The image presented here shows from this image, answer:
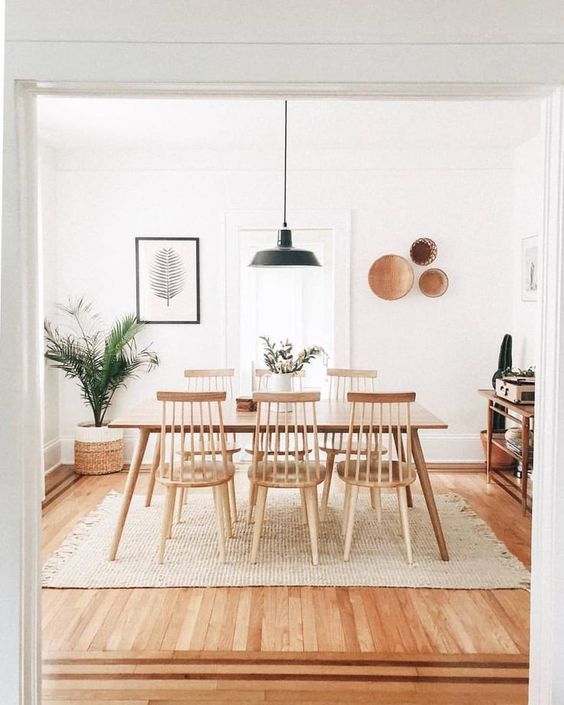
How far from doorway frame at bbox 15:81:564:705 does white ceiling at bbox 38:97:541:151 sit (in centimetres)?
207

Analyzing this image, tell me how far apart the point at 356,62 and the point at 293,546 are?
274cm

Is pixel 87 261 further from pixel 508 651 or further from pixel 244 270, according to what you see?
pixel 508 651

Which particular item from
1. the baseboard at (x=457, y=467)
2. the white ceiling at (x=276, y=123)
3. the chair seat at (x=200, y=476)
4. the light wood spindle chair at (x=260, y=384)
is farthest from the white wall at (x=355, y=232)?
the chair seat at (x=200, y=476)

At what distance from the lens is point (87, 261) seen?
5.80 m

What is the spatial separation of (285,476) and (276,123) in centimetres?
251

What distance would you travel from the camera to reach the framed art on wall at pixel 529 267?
520 centimetres

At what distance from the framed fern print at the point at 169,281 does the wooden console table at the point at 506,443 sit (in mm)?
2532

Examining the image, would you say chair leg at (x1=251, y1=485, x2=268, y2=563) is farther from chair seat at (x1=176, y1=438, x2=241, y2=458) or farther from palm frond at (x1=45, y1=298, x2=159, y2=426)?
palm frond at (x1=45, y1=298, x2=159, y2=426)

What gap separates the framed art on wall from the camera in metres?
5.20

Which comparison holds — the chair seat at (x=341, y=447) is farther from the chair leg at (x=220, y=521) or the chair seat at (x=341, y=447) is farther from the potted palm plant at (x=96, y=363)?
the potted palm plant at (x=96, y=363)

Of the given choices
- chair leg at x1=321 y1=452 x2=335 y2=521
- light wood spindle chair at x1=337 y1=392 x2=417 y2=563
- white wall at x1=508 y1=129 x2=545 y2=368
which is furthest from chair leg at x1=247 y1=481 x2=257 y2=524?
white wall at x1=508 y1=129 x2=545 y2=368

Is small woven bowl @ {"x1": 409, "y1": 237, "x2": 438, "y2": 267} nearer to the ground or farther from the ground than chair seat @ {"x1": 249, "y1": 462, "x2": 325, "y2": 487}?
farther from the ground

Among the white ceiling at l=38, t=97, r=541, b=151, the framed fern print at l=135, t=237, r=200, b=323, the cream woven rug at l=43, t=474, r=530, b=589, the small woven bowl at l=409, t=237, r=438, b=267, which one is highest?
the white ceiling at l=38, t=97, r=541, b=151

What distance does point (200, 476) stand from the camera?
3619 millimetres
